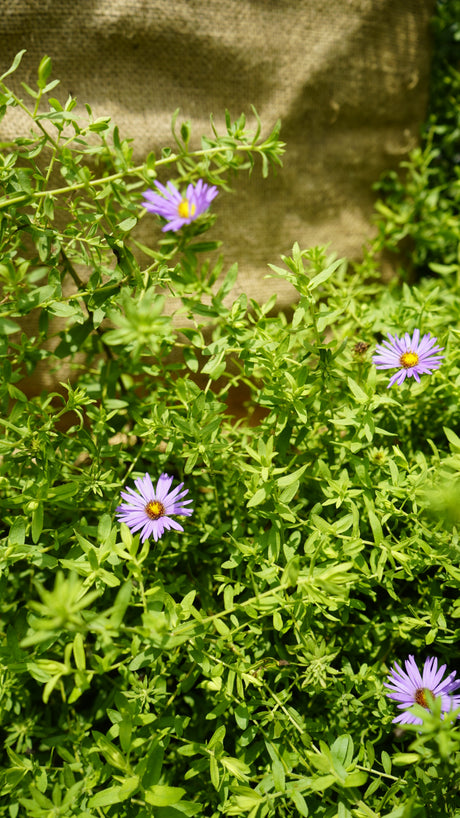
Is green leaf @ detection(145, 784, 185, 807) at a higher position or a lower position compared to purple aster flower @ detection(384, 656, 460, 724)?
lower

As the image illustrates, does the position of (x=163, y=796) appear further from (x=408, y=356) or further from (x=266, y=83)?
(x=266, y=83)

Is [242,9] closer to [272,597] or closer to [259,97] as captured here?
[259,97]

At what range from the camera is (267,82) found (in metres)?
1.22

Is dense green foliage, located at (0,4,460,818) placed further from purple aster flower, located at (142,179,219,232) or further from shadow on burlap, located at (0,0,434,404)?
shadow on burlap, located at (0,0,434,404)

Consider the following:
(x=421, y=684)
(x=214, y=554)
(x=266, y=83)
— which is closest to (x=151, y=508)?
(x=214, y=554)

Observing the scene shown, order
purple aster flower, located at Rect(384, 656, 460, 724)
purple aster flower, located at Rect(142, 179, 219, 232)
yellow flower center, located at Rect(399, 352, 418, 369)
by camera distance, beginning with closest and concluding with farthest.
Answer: purple aster flower, located at Rect(142, 179, 219, 232) < purple aster flower, located at Rect(384, 656, 460, 724) < yellow flower center, located at Rect(399, 352, 418, 369)

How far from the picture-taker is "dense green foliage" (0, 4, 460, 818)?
68 cm

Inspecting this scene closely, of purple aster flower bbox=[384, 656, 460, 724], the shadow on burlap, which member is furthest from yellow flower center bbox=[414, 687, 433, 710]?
the shadow on burlap

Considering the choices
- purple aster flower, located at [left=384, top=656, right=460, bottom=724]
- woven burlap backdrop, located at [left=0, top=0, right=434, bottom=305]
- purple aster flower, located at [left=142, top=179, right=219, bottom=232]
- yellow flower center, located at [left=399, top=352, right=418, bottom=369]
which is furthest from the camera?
woven burlap backdrop, located at [left=0, top=0, right=434, bottom=305]

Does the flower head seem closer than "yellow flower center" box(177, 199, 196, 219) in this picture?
No

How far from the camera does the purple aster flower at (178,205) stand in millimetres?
614

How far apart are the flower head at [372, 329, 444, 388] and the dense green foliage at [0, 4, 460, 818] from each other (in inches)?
1.4

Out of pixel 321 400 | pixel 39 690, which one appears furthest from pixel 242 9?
pixel 39 690

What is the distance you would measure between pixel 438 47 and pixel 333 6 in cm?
40
